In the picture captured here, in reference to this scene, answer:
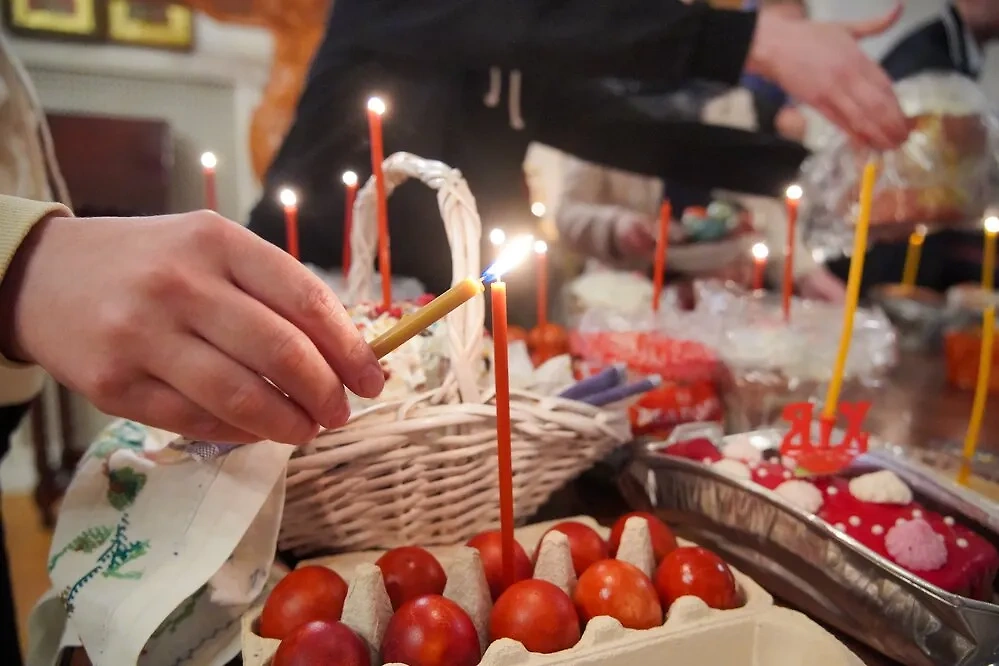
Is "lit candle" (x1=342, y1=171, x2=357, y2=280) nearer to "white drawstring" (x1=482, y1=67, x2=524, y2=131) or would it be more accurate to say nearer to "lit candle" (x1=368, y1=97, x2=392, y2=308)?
"lit candle" (x1=368, y1=97, x2=392, y2=308)

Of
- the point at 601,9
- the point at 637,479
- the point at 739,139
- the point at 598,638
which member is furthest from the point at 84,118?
the point at 598,638

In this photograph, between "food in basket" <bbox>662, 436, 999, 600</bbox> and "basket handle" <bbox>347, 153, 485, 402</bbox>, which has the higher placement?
"basket handle" <bbox>347, 153, 485, 402</bbox>

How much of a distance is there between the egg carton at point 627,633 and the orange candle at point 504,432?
2cm

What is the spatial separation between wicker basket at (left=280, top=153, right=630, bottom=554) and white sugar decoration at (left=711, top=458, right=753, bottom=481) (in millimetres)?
86

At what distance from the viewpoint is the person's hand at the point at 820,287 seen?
1489 millimetres

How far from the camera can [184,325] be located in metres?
0.31

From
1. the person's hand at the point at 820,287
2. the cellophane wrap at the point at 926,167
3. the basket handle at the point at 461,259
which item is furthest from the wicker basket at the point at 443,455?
the person's hand at the point at 820,287

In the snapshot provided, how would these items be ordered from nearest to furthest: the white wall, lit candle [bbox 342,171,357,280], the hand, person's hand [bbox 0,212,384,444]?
1. person's hand [bbox 0,212,384,444]
2. lit candle [bbox 342,171,357,280]
3. the hand
4. the white wall

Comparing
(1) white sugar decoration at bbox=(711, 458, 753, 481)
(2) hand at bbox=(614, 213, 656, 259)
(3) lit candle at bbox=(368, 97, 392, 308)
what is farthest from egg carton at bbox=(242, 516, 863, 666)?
(2) hand at bbox=(614, 213, 656, 259)

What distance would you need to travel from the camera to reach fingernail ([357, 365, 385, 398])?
36cm

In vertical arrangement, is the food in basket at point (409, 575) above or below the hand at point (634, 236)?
below

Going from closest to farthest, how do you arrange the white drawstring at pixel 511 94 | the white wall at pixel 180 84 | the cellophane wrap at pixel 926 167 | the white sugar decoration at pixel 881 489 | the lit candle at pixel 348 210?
the white sugar decoration at pixel 881 489 → the lit candle at pixel 348 210 → the white drawstring at pixel 511 94 → the cellophane wrap at pixel 926 167 → the white wall at pixel 180 84

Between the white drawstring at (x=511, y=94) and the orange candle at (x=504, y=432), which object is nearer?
the orange candle at (x=504, y=432)

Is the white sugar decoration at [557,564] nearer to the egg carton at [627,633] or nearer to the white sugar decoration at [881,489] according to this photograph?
the egg carton at [627,633]
